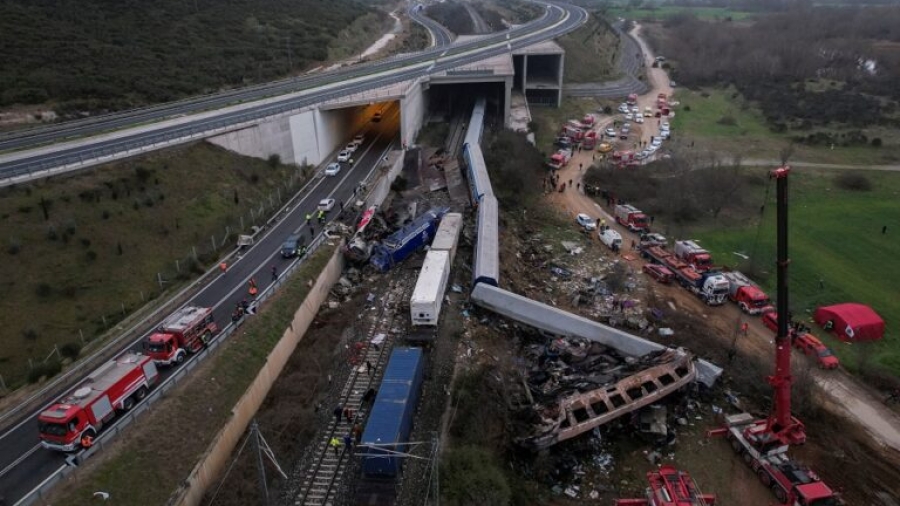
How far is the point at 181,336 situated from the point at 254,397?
4652 mm

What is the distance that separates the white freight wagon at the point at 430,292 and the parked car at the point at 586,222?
16.7 m

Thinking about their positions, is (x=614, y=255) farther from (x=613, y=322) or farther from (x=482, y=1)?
(x=482, y=1)

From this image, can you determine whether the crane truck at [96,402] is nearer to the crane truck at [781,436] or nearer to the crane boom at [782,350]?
the crane truck at [781,436]

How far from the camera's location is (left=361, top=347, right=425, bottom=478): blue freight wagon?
22250 mm

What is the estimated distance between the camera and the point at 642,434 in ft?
89.3

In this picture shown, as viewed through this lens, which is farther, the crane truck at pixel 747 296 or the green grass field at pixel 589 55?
the green grass field at pixel 589 55

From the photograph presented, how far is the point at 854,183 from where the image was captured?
186 ft

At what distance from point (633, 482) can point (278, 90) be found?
54717 millimetres

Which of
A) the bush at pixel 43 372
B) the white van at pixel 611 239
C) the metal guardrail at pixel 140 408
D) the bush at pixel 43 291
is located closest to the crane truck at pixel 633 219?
the white van at pixel 611 239

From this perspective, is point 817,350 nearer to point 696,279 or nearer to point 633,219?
point 696,279

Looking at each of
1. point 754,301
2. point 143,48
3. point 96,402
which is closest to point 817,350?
point 754,301

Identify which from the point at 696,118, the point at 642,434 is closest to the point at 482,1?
the point at 696,118

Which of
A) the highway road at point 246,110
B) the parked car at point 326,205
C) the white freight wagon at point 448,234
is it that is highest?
the highway road at point 246,110

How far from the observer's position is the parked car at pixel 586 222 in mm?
48031
